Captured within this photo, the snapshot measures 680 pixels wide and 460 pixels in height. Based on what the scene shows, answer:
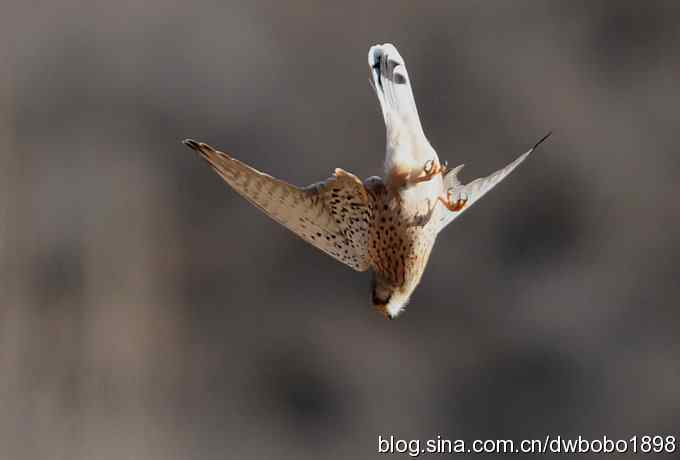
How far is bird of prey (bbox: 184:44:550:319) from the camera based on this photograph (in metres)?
0.42

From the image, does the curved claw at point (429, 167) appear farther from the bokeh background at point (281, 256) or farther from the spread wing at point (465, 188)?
the bokeh background at point (281, 256)

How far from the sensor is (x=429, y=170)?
0.43m

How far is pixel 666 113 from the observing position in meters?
0.74

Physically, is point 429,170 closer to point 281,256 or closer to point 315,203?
point 315,203

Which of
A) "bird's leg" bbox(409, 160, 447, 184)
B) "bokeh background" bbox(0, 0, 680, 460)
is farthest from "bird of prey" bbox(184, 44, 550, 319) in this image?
"bokeh background" bbox(0, 0, 680, 460)

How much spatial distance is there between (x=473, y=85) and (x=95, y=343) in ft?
1.27

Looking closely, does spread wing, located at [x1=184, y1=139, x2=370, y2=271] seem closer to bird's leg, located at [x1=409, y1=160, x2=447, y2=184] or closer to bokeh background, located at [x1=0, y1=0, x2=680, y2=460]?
bird's leg, located at [x1=409, y1=160, x2=447, y2=184]

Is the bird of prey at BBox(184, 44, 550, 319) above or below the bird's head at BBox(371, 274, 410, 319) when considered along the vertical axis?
above

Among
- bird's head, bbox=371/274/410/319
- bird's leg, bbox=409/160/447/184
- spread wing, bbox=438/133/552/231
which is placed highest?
spread wing, bbox=438/133/552/231

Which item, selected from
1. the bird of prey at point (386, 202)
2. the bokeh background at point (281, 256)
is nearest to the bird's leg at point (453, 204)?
the bird of prey at point (386, 202)

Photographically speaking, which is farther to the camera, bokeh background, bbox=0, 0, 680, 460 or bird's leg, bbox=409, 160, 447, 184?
bokeh background, bbox=0, 0, 680, 460

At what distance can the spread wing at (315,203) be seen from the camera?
1.32 ft

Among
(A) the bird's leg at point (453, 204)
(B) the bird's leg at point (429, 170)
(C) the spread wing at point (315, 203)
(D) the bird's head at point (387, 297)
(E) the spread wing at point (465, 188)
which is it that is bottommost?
(D) the bird's head at point (387, 297)

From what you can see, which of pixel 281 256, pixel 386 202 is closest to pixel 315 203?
pixel 386 202
